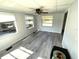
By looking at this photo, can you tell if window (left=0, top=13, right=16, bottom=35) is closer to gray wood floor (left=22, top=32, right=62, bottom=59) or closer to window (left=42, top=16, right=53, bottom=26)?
gray wood floor (left=22, top=32, right=62, bottom=59)

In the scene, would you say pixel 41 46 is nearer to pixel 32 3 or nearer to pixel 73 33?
pixel 73 33

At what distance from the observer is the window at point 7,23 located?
3.64 m

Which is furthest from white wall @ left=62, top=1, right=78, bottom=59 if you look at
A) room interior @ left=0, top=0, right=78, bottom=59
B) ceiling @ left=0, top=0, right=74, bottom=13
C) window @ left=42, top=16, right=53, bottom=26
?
window @ left=42, top=16, right=53, bottom=26

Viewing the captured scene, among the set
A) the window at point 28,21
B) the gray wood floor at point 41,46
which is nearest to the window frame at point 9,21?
the gray wood floor at point 41,46

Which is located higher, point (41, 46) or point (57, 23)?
point (57, 23)

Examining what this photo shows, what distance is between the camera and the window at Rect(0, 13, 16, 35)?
3638 millimetres

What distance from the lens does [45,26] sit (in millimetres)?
7680

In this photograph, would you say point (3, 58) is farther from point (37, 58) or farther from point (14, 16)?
point (14, 16)

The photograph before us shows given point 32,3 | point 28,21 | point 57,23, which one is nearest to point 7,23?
point 32,3

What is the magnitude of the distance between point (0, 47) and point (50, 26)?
5306 mm

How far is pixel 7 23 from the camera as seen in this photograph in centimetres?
404

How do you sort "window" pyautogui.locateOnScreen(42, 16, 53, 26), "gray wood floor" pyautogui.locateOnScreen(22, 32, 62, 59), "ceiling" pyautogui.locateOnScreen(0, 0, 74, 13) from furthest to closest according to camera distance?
"window" pyautogui.locateOnScreen(42, 16, 53, 26)
"gray wood floor" pyautogui.locateOnScreen(22, 32, 62, 59)
"ceiling" pyautogui.locateOnScreen(0, 0, 74, 13)

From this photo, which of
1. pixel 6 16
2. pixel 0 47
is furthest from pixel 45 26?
pixel 0 47

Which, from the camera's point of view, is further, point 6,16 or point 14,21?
point 14,21
